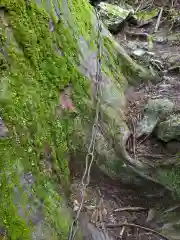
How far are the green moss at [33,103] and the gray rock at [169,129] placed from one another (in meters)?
1.30

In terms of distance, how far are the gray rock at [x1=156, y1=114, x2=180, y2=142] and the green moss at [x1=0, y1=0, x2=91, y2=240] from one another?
1300 millimetres

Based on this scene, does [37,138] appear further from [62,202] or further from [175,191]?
[175,191]

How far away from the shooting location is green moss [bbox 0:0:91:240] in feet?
10.2

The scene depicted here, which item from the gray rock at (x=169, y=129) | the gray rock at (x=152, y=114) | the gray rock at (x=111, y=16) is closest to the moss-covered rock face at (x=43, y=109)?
the gray rock at (x=152, y=114)

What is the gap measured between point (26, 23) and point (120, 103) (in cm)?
221

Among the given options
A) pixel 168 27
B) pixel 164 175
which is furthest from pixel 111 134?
pixel 168 27

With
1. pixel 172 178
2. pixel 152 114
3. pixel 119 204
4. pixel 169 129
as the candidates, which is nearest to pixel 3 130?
pixel 119 204

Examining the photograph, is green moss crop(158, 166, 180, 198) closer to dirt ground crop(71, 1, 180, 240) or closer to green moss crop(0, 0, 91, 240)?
dirt ground crop(71, 1, 180, 240)

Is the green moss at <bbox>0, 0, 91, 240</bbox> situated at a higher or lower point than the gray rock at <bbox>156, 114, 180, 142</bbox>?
higher

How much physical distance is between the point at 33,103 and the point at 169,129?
2259 mm

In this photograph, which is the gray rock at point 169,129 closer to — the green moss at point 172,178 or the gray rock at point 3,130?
the green moss at point 172,178

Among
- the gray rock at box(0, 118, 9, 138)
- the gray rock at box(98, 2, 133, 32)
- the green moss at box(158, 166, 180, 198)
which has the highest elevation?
the gray rock at box(0, 118, 9, 138)

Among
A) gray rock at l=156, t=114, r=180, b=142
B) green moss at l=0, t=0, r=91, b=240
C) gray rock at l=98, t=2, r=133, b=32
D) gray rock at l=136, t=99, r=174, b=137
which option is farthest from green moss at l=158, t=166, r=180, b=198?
gray rock at l=98, t=2, r=133, b=32

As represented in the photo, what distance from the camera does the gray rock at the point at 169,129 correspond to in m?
4.77
